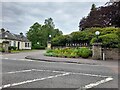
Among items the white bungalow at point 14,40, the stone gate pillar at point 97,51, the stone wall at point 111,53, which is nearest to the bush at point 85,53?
the stone gate pillar at point 97,51

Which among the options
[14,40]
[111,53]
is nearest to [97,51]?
[111,53]

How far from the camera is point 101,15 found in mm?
38156

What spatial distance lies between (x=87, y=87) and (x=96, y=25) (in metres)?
34.4

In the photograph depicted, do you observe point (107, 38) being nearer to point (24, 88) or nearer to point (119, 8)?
point (119, 8)

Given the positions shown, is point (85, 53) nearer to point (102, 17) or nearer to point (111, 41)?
point (111, 41)

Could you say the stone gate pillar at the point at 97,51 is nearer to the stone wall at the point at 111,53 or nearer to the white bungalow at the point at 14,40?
the stone wall at the point at 111,53

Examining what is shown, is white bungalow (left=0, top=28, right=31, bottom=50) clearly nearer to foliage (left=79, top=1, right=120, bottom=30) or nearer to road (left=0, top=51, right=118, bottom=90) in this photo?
foliage (left=79, top=1, right=120, bottom=30)

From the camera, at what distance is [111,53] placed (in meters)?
23.1

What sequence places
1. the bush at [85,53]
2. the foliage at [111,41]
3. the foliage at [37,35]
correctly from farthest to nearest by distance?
1. the foliage at [37,35]
2. the bush at [85,53]
3. the foliage at [111,41]

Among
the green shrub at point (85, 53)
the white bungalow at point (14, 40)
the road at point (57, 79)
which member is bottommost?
the road at point (57, 79)

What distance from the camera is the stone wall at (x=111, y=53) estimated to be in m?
22.9

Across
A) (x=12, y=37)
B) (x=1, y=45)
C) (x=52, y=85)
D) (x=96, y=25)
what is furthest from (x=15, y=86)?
(x=12, y=37)

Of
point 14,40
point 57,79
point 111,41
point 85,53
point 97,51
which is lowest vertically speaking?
point 57,79

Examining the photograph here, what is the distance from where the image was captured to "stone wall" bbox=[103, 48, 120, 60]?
22908 mm
